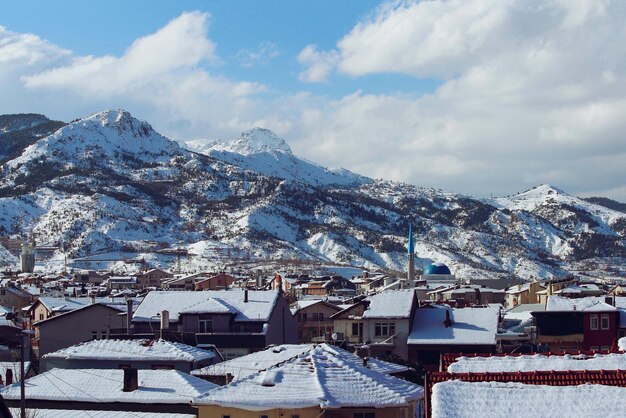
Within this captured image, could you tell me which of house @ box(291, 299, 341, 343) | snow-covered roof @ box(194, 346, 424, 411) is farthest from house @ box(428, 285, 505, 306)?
snow-covered roof @ box(194, 346, 424, 411)

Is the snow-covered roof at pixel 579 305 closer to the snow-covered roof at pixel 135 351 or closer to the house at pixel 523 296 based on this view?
the snow-covered roof at pixel 135 351

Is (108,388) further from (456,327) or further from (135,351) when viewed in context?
(456,327)

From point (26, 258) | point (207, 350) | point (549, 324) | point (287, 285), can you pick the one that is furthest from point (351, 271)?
point (207, 350)

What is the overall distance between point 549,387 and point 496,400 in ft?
3.20

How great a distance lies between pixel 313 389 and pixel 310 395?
42 centimetres

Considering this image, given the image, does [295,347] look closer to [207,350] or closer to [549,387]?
[207,350]

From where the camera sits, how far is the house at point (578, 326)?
163 feet

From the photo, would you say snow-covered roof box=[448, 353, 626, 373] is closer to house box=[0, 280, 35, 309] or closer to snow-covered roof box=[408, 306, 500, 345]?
snow-covered roof box=[408, 306, 500, 345]

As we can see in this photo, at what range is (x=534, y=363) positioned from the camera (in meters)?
19.0

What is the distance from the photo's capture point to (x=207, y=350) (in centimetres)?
3872

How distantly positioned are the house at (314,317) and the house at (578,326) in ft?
54.4

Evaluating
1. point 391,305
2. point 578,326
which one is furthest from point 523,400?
point 578,326

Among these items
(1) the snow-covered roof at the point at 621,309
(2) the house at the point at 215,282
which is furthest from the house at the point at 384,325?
(2) the house at the point at 215,282

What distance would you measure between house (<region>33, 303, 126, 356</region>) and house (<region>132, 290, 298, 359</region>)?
3.57 meters
